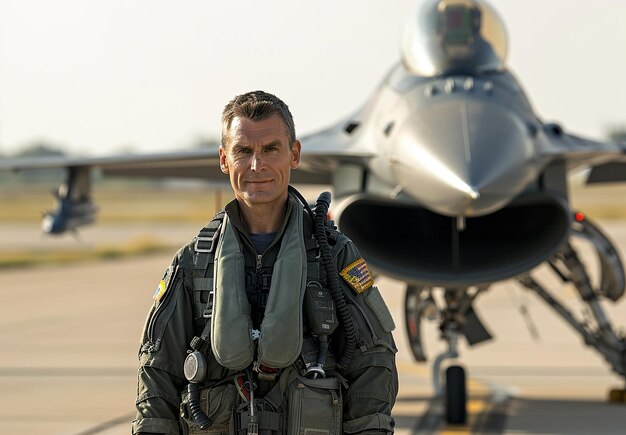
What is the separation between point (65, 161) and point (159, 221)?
5984 cm

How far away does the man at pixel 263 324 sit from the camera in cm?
325

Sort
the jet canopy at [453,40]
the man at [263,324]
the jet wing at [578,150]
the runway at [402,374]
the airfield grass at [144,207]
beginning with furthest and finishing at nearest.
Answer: the airfield grass at [144,207], the runway at [402,374], the jet canopy at [453,40], the jet wing at [578,150], the man at [263,324]

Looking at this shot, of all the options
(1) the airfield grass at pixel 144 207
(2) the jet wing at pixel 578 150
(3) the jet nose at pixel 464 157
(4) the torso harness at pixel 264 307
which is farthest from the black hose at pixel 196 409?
(1) the airfield grass at pixel 144 207

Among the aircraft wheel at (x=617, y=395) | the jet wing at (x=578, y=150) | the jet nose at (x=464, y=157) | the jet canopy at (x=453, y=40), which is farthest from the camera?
the aircraft wheel at (x=617, y=395)

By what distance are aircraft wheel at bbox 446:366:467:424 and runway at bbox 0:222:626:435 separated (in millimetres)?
96

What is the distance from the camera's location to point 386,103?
27.0 feet

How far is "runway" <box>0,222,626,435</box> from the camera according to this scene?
8.77 meters

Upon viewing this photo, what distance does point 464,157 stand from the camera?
278 inches

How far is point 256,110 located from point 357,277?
562 mm

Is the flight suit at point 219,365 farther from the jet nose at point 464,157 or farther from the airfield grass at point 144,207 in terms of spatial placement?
the airfield grass at point 144,207

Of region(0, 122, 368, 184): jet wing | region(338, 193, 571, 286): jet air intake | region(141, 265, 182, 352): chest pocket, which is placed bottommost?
region(338, 193, 571, 286): jet air intake

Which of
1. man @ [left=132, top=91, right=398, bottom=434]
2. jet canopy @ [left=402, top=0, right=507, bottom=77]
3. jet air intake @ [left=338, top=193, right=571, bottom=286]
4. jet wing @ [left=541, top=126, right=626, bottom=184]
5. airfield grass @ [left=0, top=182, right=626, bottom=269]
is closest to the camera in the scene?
man @ [left=132, top=91, right=398, bottom=434]

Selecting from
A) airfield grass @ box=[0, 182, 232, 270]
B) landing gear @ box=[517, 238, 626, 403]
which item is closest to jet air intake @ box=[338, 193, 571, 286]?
landing gear @ box=[517, 238, 626, 403]

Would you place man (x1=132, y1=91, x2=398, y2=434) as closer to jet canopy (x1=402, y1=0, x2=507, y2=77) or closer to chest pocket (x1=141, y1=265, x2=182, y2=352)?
chest pocket (x1=141, y1=265, x2=182, y2=352)
